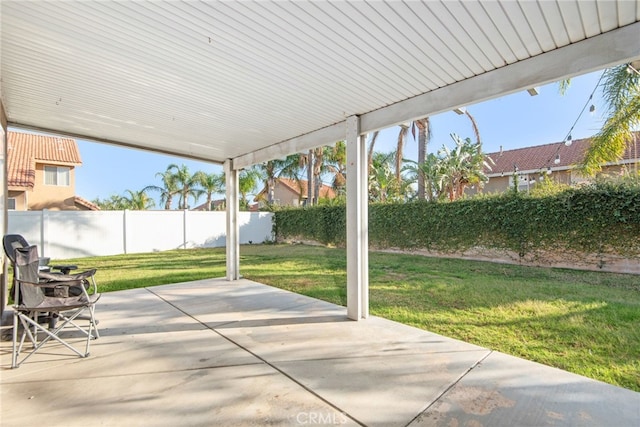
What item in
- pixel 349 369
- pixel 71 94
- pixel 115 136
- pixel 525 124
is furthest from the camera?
pixel 525 124

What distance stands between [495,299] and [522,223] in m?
4.77

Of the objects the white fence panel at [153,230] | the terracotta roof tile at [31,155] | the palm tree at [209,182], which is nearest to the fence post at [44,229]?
the white fence panel at [153,230]

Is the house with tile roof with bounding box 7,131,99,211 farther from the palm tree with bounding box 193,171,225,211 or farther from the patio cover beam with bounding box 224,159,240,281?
the patio cover beam with bounding box 224,159,240,281

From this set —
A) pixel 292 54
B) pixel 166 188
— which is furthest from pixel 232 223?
pixel 166 188

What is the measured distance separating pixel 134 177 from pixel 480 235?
2533cm

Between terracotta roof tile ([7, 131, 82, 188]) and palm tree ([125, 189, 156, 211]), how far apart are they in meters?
6.64

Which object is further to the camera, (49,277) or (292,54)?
(49,277)

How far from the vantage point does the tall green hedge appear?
7.82 metres

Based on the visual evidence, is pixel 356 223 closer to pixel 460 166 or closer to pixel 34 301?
pixel 34 301

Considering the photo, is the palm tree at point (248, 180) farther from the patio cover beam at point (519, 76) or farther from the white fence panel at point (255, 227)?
the patio cover beam at point (519, 76)

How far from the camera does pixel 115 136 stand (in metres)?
5.97

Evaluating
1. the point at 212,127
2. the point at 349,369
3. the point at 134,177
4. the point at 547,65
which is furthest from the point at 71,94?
the point at 134,177

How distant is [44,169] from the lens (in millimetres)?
17250

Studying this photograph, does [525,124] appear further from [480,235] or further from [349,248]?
[349,248]
